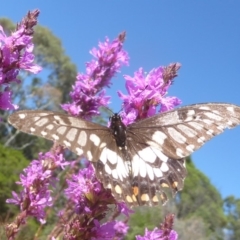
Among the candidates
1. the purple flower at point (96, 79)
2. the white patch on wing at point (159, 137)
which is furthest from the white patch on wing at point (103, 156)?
the purple flower at point (96, 79)

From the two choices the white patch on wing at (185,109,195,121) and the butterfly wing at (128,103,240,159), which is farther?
the white patch on wing at (185,109,195,121)

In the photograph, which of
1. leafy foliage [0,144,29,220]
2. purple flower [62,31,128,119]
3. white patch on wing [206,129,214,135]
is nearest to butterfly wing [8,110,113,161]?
white patch on wing [206,129,214,135]

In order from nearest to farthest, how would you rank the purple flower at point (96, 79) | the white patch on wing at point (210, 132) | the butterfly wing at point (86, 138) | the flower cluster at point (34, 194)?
the butterfly wing at point (86, 138), the white patch on wing at point (210, 132), the flower cluster at point (34, 194), the purple flower at point (96, 79)

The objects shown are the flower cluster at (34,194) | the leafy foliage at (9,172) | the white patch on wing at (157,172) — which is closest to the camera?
the white patch on wing at (157,172)

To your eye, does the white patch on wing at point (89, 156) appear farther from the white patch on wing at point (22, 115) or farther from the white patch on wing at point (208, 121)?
the white patch on wing at point (208, 121)

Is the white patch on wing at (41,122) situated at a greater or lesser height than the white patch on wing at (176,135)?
greater

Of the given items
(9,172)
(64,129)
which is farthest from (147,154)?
(9,172)

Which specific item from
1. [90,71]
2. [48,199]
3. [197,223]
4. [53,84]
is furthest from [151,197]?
[53,84]

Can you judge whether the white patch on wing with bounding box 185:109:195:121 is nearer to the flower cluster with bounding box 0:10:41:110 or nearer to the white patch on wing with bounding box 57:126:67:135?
the white patch on wing with bounding box 57:126:67:135
